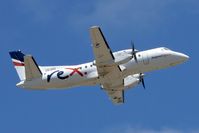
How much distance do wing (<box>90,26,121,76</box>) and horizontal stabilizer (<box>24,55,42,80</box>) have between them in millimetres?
6506

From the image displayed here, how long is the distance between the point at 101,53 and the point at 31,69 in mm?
7881

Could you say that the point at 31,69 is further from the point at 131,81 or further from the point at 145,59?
the point at 131,81

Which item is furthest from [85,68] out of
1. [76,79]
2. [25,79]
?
[25,79]

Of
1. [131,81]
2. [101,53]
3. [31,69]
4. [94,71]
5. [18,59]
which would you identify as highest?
[101,53]

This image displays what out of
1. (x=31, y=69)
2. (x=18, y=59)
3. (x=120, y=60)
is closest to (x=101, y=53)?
(x=120, y=60)

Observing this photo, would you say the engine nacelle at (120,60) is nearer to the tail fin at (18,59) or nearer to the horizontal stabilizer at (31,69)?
the horizontal stabilizer at (31,69)

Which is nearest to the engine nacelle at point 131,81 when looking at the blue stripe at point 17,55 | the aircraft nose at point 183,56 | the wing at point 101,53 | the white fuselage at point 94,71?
the white fuselage at point 94,71

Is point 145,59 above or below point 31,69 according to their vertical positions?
below

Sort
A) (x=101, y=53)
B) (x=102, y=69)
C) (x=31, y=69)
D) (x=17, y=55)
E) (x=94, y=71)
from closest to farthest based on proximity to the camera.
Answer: (x=101, y=53) < (x=102, y=69) < (x=31, y=69) < (x=94, y=71) < (x=17, y=55)

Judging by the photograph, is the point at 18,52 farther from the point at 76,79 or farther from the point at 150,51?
the point at 150,51

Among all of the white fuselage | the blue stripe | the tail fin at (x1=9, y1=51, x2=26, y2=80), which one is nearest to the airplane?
the white fuselage

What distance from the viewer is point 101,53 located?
62.4 meters

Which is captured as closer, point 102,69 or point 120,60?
point 120,60

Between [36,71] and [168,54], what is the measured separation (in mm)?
14191
